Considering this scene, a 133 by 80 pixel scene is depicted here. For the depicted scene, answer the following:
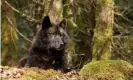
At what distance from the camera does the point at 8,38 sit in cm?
1603

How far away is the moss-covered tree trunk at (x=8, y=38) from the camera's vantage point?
15.5 m

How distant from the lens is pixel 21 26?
72.0ft

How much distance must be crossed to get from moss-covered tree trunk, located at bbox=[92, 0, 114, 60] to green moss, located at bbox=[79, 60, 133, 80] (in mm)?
3413

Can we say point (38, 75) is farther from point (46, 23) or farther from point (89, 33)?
point (89, 33)

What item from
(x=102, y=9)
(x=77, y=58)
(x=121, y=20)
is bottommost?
(x=77, y=58)

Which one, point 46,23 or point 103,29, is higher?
point 46,23

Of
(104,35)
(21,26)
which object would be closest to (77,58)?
(104,35)

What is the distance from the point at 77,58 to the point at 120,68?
8.95 metres

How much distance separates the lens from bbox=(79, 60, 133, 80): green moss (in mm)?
5495

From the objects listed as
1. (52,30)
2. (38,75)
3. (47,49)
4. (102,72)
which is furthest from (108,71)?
(52,30)

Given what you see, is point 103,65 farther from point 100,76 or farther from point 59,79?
point 59,79

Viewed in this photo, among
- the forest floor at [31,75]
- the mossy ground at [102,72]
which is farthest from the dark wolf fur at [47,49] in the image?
the mossy ground at [102,72]

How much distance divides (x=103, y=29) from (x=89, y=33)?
4.17 m

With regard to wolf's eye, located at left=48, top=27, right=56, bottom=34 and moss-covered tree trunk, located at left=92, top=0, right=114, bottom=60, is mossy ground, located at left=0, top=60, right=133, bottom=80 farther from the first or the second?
moss-covered tree trunk, located at left=92, top=0, right=114, bottom=60
